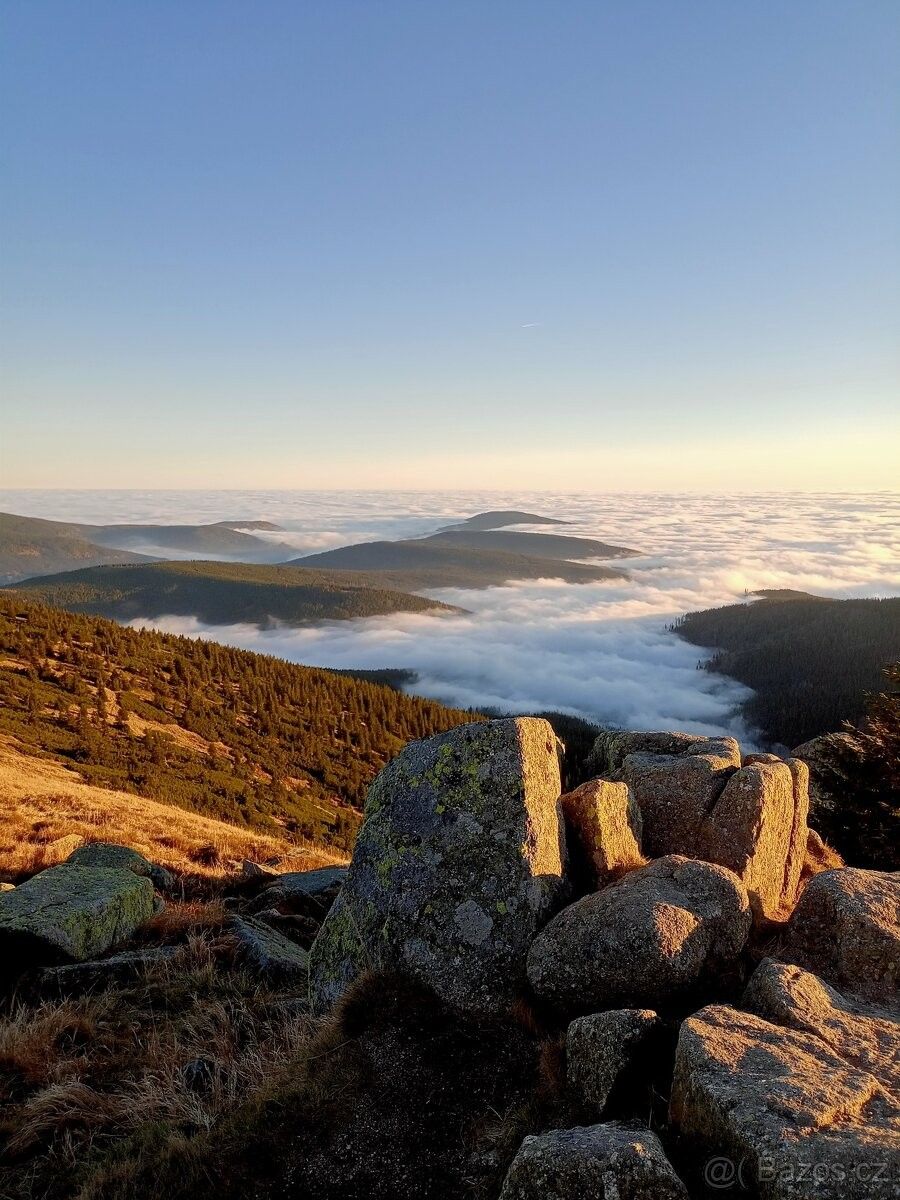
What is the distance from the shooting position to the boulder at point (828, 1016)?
6.52 meters

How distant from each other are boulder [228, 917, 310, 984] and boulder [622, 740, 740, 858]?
7145mm

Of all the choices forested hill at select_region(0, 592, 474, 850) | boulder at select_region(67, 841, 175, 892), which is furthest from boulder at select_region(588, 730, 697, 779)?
forested hill at select_region(0, 592, 474, 850)

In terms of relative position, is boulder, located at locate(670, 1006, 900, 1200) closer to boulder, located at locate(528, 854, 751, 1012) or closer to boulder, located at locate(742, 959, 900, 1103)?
boulder, located at locate(742, 959, 900, 1103)

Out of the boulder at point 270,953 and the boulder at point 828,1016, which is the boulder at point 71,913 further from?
the boulder at point 828,1016

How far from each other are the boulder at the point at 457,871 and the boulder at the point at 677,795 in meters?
2.87

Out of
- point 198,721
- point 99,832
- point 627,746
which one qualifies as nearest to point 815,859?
point 627,746

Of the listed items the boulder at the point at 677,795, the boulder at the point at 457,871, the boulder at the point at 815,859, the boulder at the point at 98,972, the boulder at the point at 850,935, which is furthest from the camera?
the boulder at the point at 815,859

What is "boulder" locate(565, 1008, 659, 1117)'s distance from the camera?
6.21 meters

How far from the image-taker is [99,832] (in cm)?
2439

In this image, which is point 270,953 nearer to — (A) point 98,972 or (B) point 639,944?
(A) point 98,972

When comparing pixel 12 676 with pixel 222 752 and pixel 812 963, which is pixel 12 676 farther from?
pixel 812 963

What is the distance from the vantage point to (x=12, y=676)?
68.4 m

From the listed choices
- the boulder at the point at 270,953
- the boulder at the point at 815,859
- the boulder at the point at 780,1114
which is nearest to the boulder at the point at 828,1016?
the boulder at the point at 780,1114

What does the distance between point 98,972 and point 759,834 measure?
12.6m
